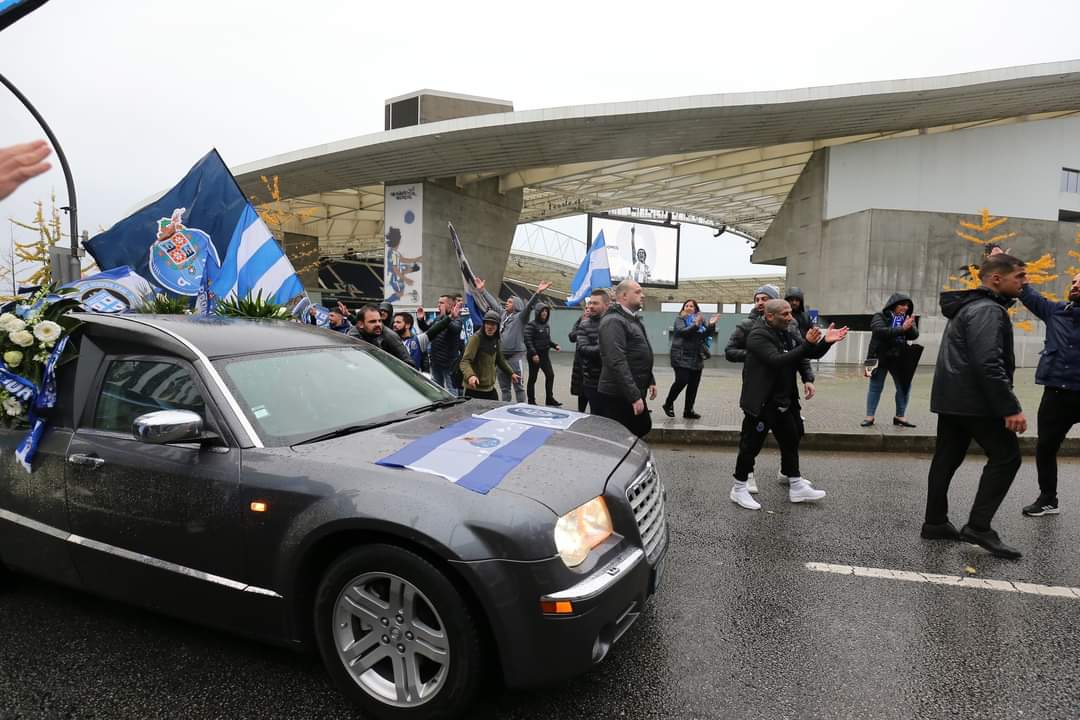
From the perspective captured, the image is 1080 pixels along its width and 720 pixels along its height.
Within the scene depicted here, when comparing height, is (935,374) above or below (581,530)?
above

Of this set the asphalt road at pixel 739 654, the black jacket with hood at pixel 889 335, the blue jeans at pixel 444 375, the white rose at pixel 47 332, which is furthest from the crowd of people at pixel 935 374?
the blue jeans at pixel 444 375

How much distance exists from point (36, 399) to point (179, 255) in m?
2.81

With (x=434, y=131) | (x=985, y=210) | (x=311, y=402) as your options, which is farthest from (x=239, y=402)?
(x=985, y=210)

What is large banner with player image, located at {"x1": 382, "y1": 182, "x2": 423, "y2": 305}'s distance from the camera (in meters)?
30.8

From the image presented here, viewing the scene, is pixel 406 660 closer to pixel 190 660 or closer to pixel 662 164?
pixel 190 660

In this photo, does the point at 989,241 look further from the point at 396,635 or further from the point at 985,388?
the point at 396,635

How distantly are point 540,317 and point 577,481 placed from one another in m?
7.65

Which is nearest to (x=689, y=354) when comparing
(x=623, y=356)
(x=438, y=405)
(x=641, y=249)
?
(x=623, y=356)

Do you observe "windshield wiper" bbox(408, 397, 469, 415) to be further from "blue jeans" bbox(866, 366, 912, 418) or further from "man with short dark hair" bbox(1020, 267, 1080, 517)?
"blue jeans" bbox(866, 366, 912, 418)

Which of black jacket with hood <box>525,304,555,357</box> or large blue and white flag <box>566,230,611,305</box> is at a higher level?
large blue and white flag <box>566,230,611,305</box>

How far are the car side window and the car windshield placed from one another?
0.59 feet

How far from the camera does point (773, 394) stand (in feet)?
15.5

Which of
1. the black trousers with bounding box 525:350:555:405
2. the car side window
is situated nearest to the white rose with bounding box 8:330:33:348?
the car side window

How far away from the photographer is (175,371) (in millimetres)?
2789
